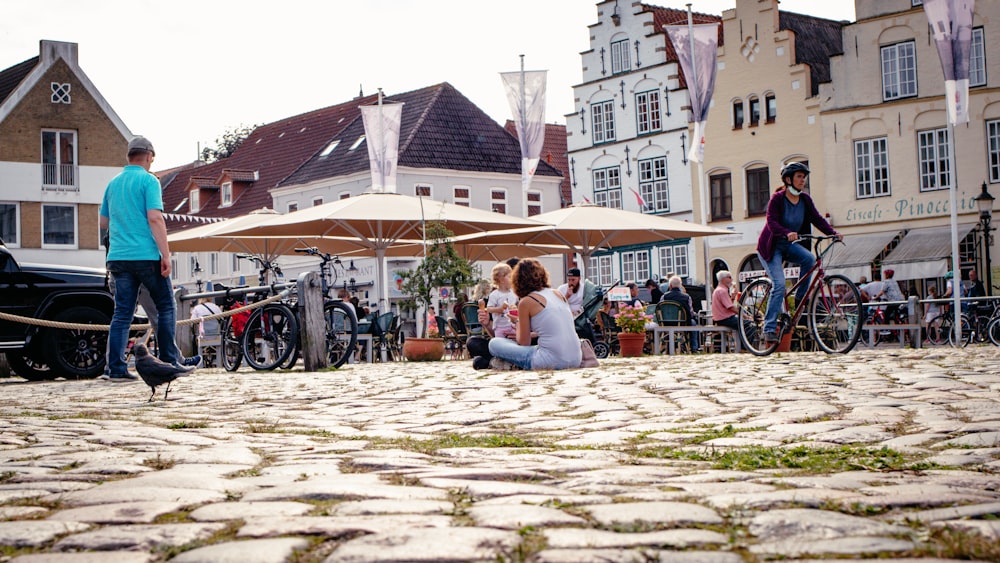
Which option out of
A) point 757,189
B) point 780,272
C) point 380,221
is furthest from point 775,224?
point 757,189

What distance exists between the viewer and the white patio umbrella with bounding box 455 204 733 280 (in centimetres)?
2175

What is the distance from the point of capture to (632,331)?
57.4 ft

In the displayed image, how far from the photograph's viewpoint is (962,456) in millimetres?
4359

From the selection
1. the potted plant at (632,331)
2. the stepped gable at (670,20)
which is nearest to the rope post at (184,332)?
the potted plant at (632,331)

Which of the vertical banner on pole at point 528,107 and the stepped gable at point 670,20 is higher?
the stepped gable at point 670,20

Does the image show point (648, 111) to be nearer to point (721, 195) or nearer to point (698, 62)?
point (721, 195)

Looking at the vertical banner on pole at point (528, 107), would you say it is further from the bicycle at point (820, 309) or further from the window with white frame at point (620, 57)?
the bicycle at point (820, 309)

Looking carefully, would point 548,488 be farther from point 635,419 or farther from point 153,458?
point 635,419

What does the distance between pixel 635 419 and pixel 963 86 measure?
17884mm

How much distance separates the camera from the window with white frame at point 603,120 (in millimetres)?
47656

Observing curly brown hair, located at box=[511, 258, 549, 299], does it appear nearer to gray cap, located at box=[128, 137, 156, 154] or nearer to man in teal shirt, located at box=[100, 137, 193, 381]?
man in teal shirt, located at box=[100, 137, 193, 381]

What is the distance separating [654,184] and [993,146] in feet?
44.2

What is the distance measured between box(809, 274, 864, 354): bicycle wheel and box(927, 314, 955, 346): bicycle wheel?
9617mm

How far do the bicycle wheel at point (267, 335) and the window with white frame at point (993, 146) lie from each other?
92.8ft
